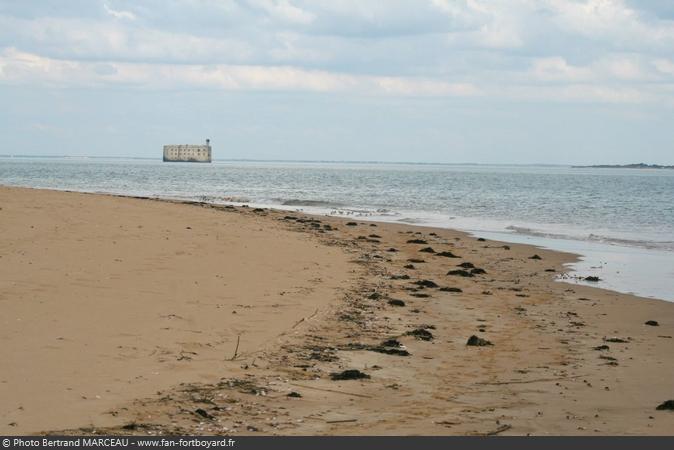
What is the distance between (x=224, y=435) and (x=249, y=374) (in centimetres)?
192

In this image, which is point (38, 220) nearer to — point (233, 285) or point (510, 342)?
point (233, 285)

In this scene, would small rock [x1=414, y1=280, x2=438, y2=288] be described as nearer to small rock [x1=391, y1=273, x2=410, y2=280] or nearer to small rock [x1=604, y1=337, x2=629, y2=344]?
small rock [x1=391, y1=273, x2=410, y2=280]

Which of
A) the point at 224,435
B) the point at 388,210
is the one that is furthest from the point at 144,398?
the point at 388,210

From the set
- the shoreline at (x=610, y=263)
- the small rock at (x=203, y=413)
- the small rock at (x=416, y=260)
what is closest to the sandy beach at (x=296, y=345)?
the small rock at (x=203, y=413)

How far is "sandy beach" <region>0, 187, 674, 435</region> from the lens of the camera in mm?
6883

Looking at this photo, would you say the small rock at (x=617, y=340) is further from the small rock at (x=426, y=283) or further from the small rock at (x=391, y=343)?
the small rock at (x=426, y=283)

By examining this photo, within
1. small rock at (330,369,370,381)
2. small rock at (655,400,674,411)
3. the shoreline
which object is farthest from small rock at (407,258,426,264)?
small rock at (655,400,674,411)

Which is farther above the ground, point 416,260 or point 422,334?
point 422,334

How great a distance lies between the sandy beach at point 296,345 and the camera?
6883 mm

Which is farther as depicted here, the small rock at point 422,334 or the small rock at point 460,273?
the small rock at point 460,273

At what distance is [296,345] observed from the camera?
9.62 m

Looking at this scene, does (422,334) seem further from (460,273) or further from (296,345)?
(460,273)

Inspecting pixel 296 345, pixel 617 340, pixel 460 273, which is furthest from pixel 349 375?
pixel 460 273
